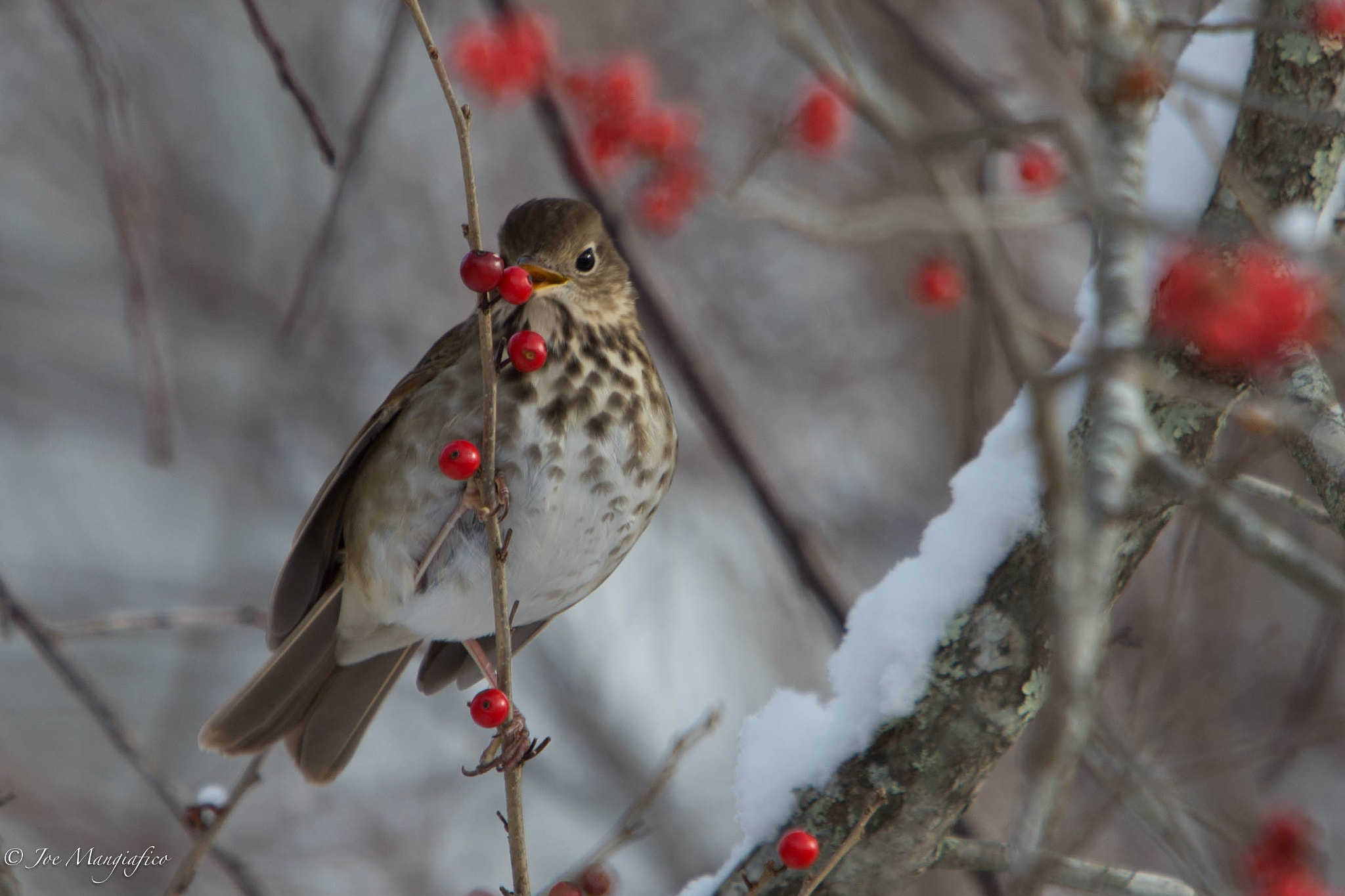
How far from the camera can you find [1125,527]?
6.76 feet

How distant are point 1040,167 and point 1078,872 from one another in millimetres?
2191

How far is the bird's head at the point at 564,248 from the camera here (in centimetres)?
315

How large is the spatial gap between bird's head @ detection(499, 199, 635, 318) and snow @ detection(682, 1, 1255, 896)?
1.19m

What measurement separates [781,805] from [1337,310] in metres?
1.25

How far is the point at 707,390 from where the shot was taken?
9.90 feet

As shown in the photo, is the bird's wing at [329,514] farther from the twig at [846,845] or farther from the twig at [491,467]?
the twig at [846,845]

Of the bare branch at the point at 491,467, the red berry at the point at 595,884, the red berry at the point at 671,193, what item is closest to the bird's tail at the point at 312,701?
the red berry at the point at 595,884

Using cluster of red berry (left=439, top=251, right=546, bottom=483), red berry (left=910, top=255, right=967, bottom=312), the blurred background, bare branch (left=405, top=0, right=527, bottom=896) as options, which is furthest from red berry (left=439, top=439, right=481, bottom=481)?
the blurred background

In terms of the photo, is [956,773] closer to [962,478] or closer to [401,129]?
[962,478]

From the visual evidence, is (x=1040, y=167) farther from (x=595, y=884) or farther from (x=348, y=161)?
(x=595, y=884)

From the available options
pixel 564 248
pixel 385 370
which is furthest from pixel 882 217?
pixel 385 370

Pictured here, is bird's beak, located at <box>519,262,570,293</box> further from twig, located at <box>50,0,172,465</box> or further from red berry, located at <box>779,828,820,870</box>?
red berry, located at <box>779,828,820,870</box>

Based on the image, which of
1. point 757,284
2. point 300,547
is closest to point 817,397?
point 757,284

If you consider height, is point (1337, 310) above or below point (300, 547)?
above
